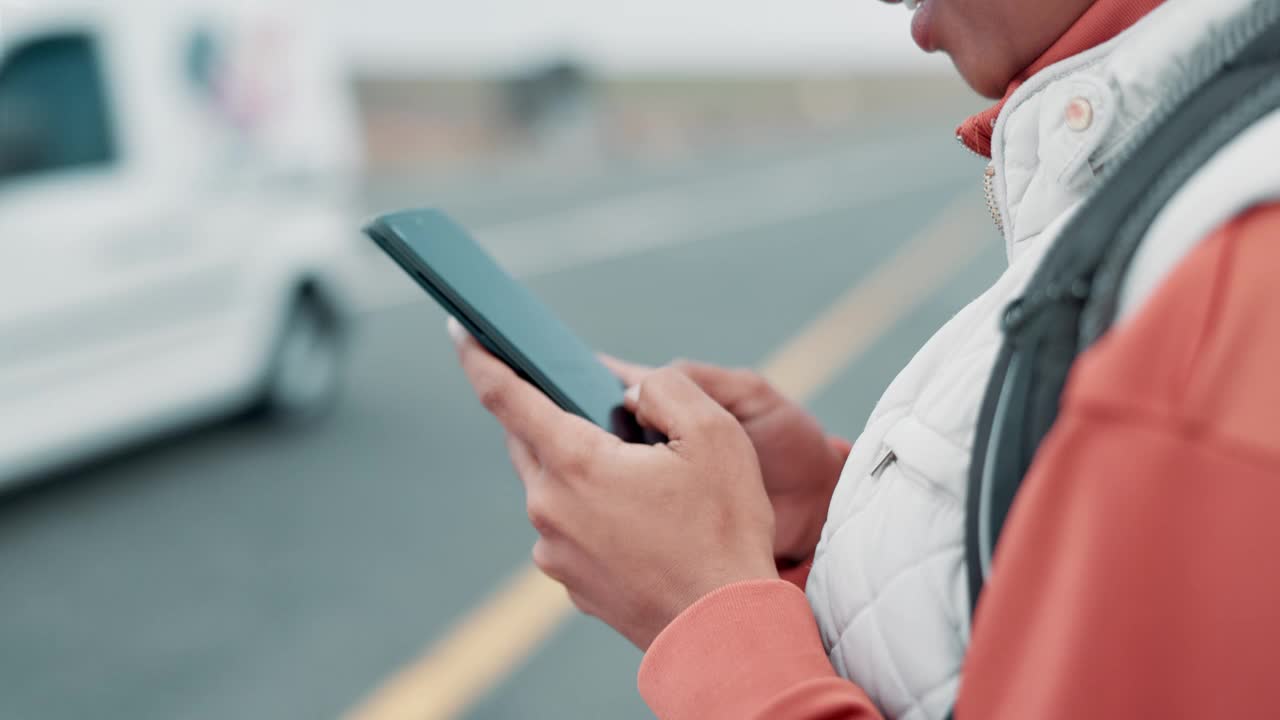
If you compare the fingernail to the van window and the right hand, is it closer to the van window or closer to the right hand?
the right hand

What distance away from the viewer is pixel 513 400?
1.15 meters

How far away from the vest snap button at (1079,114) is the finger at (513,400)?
483mm

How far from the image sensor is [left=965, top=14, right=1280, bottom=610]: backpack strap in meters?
0.70

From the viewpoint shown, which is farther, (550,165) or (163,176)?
(550,165)

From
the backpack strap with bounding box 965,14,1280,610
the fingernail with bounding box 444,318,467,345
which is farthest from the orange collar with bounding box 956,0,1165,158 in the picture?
the fingernail with bounding box 444,318,467,345

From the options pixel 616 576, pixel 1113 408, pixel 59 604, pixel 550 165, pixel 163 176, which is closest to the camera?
pixel 1113 408

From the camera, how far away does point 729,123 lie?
30.8 metres

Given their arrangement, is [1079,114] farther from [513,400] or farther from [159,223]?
[159,223]

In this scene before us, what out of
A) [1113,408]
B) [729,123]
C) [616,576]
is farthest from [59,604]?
[729,123]

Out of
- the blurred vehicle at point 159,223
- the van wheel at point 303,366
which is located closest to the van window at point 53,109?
the blurred vehicle at point 159,223

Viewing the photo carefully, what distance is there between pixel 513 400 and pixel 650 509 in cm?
21

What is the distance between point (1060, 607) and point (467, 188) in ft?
54.7

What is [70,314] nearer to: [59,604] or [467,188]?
[59,604]

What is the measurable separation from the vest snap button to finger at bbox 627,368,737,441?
1.23ft
